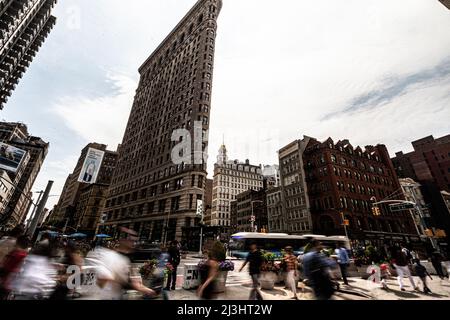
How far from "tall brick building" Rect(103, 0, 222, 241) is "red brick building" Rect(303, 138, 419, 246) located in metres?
27.7

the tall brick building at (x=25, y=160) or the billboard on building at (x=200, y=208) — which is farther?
the tall brick building at (x=25, y=160)

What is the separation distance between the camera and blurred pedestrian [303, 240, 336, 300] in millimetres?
5039

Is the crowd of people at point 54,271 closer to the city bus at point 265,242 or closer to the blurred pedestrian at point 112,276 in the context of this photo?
the blurred pedestrian at point 112,276

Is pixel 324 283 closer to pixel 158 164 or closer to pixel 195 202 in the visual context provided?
pixel 195 202

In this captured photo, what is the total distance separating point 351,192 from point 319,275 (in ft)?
162

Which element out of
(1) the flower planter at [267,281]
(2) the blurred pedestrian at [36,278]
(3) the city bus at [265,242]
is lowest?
(1) the flower planter at [267,281]

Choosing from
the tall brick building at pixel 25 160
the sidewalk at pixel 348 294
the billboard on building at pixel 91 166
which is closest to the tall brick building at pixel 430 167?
the sidewalk at pixel 348 294

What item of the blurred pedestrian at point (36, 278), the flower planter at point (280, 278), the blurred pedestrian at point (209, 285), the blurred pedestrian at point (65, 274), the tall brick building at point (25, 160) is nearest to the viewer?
the blurred pedestrian at point (209, 285)

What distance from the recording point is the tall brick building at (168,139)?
Answer: 121ft

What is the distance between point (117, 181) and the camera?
57.2 m

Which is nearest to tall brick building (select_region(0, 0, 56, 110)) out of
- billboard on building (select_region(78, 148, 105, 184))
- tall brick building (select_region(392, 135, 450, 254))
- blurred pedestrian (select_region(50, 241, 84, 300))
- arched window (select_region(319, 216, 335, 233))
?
billboard on building (select_region(78, 148, 105, 184))

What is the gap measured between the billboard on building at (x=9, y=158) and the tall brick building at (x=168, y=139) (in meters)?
20.6

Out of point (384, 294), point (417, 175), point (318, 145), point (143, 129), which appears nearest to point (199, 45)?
point (143, 129)
